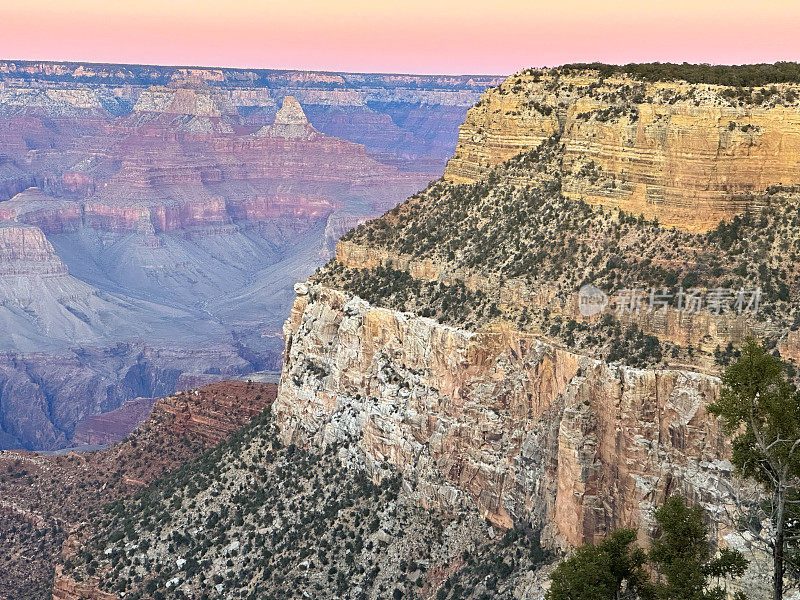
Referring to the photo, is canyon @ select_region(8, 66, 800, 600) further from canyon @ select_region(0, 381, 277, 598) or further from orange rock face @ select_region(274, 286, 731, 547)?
canyon @ select_region(0, 381, 277, 598)

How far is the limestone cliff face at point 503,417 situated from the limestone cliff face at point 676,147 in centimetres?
661

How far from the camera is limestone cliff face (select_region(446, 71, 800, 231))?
1711 inches

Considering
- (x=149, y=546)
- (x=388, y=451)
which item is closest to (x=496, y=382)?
(x=388, y=451)

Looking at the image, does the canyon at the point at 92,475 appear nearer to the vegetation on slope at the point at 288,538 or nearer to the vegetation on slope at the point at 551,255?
the vegetation on slope at the point at 288,538

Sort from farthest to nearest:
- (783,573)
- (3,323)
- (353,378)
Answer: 1. (3,323)
2. (353,378)
3. (783,573)

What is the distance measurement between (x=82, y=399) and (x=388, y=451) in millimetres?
122795

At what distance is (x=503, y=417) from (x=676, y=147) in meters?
11.9

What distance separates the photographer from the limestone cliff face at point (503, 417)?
4094cm

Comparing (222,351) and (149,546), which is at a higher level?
(149,546)

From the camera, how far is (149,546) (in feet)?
194

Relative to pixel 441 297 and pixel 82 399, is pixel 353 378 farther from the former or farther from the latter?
pixel 82 399
